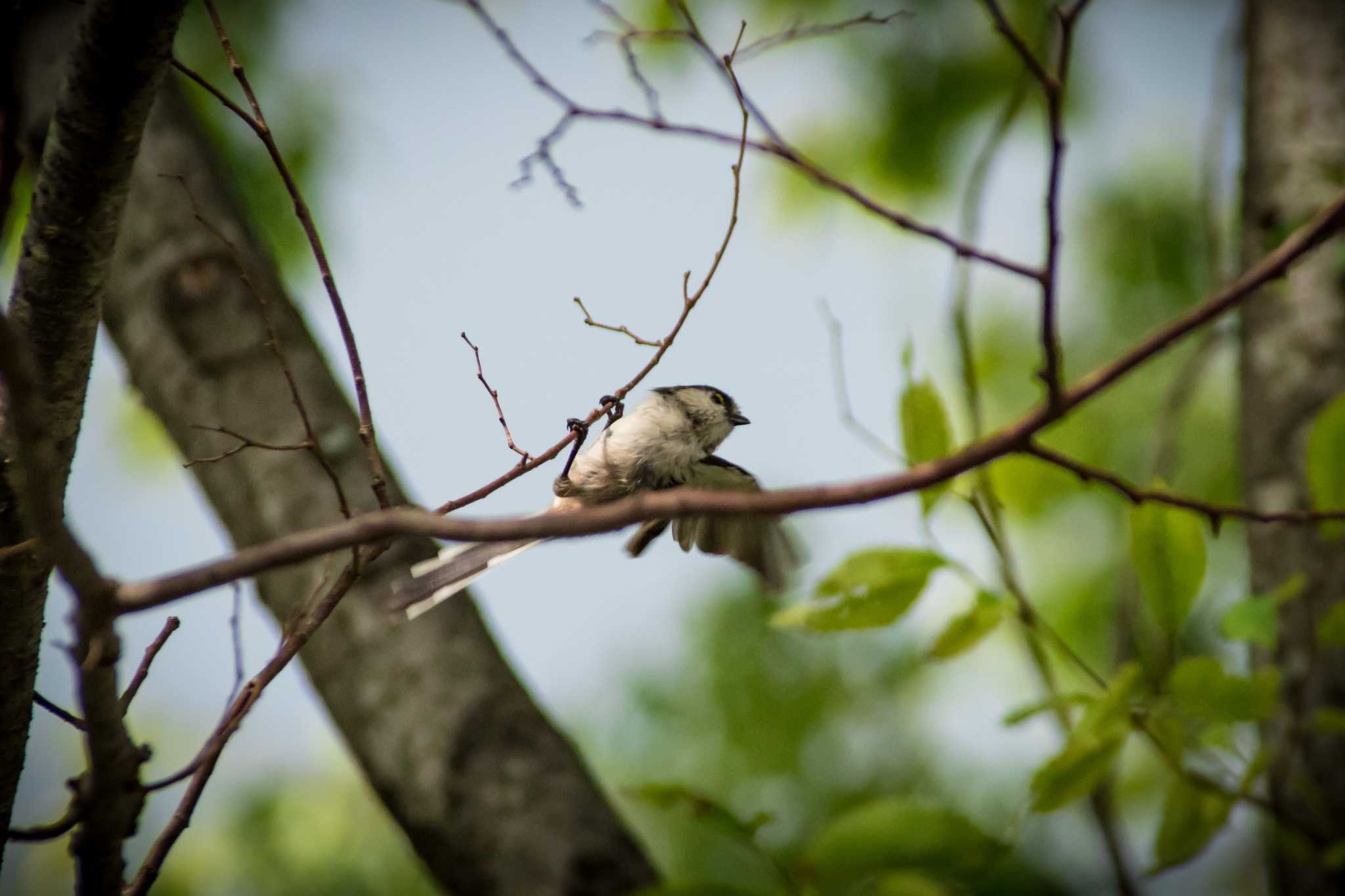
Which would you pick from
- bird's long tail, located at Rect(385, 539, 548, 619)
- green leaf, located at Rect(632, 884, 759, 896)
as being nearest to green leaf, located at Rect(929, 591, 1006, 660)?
green leaf, located at Rect(632, 884, 759, 896)

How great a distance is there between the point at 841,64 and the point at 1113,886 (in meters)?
3.90

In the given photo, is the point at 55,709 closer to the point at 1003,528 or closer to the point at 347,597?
the point at 347,597

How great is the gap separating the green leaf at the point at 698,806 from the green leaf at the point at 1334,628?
1058mm

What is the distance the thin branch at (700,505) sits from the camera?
3.06 feet

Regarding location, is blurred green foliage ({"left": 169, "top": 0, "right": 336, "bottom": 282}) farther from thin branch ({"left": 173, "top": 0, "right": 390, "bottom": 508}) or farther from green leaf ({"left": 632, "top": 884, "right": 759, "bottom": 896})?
green leaf ({"left": 632, "top": 884, "right": 759, "bottom": 896})

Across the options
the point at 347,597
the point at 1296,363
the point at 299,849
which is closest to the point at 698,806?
the point at 347,597

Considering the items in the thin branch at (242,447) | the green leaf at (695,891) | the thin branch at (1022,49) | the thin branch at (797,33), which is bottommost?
the green leaf at (695,891)

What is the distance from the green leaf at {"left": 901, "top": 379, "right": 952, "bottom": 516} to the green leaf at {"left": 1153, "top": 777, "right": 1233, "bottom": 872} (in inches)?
28.1

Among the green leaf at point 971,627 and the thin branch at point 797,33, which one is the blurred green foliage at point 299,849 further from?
the thin branch at point 797,33

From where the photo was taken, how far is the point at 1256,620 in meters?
1.68

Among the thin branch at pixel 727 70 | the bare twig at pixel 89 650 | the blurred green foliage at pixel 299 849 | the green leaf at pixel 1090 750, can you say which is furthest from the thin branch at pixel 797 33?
the blurred green foliage at pixel 299 849

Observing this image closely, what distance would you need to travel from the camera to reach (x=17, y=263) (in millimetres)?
1377

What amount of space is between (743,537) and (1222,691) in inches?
65.1

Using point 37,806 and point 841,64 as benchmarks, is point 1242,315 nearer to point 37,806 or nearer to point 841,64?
point 841,64
